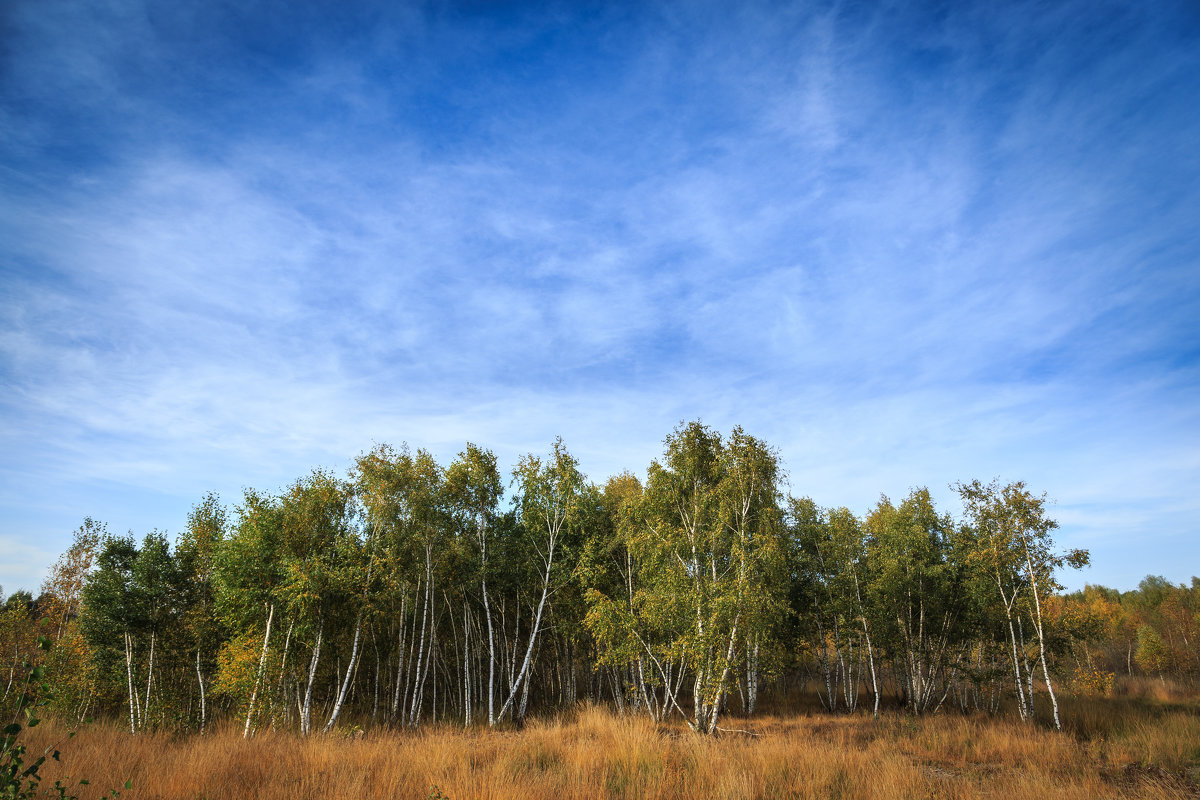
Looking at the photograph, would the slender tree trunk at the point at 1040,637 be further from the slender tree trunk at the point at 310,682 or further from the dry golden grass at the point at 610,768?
the slender tree trunk at the point at 310,682

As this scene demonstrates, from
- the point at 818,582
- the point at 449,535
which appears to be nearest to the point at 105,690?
the point at 449,535

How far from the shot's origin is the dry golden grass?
10539 millimetres

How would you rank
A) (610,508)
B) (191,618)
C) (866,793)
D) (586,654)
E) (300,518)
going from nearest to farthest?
(866,793) → (300,518) → (191,618) → (610,508) → (586,654)

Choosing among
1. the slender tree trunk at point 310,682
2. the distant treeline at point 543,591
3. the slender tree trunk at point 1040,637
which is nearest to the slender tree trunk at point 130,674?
the distant treeline at point 543,591

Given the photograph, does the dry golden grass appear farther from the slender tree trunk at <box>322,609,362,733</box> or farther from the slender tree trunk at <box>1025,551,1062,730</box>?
the slender tree trunk at <box>322,609,362,733</box>

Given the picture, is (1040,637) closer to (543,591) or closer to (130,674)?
(543,591)

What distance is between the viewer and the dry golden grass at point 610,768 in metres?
10.5

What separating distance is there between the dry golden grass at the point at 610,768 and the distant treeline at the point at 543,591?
193 inches

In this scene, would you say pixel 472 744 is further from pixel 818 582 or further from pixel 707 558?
pixel 818 582

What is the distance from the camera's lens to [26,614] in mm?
34188

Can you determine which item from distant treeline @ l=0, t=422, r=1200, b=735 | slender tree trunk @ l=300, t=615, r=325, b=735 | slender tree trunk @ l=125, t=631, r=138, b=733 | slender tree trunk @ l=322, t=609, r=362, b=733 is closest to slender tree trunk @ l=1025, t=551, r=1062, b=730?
distant treeline @ l=0, t=422, r=1200, b=735

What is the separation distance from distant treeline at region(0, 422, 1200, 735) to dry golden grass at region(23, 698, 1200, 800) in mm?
4910

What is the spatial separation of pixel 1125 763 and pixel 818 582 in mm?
14757

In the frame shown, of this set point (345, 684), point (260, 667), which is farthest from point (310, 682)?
point (260, 667)
